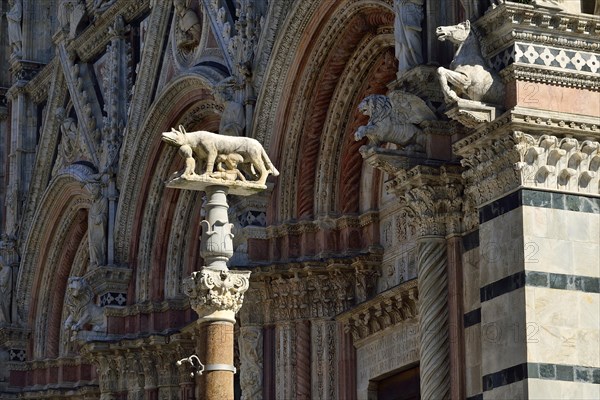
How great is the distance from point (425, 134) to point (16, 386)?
16.6 meters

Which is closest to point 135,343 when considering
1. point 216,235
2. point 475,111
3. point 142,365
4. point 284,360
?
point 142,365

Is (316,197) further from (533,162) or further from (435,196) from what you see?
A: (533,162)

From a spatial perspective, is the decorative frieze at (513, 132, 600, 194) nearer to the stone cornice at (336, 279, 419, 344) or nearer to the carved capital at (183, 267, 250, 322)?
the carved capital at (183, 267, 250, 322)

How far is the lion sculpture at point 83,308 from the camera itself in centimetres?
2848

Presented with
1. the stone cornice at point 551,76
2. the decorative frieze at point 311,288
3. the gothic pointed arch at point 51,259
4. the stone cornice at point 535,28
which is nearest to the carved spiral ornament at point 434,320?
the stone cornice at point 551,76

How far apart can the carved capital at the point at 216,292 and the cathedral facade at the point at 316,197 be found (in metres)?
0.32

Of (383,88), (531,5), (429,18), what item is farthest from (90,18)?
(531,5)

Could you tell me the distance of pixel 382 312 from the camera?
21.9 metres

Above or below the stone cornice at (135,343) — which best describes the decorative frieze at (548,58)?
above

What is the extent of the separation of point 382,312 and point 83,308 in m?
8.22

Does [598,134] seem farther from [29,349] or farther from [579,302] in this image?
[29,349]

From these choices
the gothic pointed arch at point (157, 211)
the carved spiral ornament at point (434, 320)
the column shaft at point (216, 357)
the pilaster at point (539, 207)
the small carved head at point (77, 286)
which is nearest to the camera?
the column shaft at point (216, 357)

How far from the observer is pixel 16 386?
33.2 m

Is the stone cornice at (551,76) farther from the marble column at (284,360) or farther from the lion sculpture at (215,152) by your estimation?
the marble column at (284,360)
